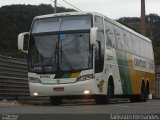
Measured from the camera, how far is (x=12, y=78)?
1008 inches

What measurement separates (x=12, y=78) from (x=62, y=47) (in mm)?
6083

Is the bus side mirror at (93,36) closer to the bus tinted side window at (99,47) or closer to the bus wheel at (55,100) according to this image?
the bus tinted side window at (99,47)

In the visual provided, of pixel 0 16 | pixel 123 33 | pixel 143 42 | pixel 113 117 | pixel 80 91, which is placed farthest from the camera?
pixel 0 16

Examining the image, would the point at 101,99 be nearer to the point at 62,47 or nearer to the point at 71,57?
the point at 71,57

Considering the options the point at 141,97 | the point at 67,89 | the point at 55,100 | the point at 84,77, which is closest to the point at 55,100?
the point at 55,100

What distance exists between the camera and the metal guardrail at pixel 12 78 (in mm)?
24581

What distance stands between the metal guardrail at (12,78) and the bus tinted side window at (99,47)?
17.8ft

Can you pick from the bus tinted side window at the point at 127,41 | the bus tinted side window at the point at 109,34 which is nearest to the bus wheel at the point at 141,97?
the bus tinted side window at the point at 127,41

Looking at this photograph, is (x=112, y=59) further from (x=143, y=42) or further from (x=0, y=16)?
(x=0, y=16)

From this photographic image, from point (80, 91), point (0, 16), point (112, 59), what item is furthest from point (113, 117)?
point (0, 16)

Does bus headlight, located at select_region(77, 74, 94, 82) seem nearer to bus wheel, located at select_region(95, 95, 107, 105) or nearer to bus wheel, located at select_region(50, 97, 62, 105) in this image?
bus wheel, located at select_region(95, 95, 107, 105)

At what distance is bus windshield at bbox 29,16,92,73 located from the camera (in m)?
19.9

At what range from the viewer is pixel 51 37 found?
2052cm

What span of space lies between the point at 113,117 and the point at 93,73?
12008 millimetres
